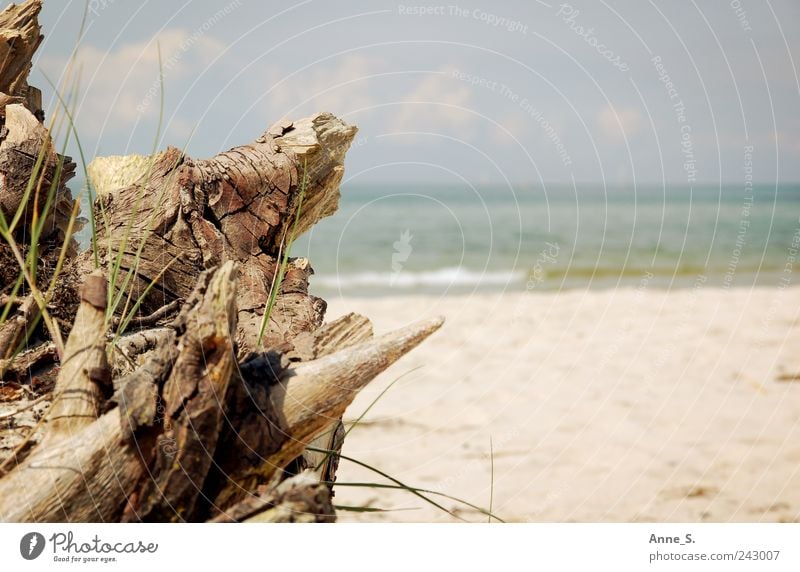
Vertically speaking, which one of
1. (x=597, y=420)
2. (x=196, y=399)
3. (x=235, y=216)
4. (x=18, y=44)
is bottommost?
(x=196, y=399)

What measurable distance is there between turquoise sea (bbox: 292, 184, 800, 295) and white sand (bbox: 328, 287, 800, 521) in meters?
1.37

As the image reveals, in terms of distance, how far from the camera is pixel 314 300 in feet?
6.24

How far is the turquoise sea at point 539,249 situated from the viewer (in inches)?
456

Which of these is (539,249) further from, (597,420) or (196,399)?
(196,399)

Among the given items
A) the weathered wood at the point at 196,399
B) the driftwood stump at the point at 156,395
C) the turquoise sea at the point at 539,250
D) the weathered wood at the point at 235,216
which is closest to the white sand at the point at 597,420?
the turquoise sea at the point at 539,250

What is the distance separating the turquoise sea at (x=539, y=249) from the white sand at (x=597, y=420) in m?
1.37

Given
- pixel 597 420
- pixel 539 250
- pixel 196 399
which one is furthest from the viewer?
pixel 539 250

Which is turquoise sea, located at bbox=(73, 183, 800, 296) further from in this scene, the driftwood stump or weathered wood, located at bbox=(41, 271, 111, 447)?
weathered wood, located at bbox=(41, 271, 111, 447)

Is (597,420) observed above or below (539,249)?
below

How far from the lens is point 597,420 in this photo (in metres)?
4.68

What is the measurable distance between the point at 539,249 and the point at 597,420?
10621mm

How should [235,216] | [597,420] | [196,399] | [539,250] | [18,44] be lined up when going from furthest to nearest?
[539,250]
[597,420]
[18,44]
[235,216]
[196,399]

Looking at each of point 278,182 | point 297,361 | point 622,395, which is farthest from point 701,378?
point 297,361

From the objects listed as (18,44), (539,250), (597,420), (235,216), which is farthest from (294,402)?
(539,250)
